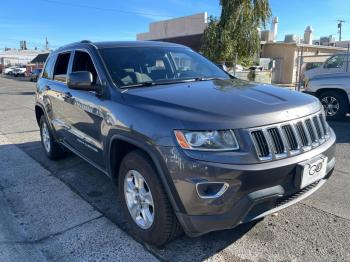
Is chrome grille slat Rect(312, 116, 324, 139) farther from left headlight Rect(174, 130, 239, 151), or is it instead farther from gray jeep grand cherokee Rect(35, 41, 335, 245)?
left headlight Rect(174, 130, 239, 151)

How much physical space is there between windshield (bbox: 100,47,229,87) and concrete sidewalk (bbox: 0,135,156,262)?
1.52 meters

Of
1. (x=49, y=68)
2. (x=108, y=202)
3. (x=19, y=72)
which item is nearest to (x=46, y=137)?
(x=49, y=68)

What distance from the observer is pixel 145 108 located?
2.87 metres

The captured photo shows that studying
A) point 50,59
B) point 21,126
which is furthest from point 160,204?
point 21,126

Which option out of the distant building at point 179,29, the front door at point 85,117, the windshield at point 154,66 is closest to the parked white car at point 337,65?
the windshield at point 154,66

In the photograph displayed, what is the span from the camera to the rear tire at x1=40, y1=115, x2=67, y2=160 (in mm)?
5562

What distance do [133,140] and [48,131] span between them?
126 inches

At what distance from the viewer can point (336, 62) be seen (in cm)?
1009

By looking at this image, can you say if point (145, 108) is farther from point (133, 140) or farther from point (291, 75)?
point (291, 75)

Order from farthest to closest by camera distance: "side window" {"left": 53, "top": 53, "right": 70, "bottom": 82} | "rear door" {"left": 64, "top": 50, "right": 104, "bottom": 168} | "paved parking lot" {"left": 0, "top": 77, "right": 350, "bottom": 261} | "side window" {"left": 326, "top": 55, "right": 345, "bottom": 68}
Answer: "side window" {"left": 326, "top": 55, "right": 345, "bottom": 68} → "side window" {"left": 53, "top": 53, "right": 70, "bottom": 82} → "rear door" {"left": 64, "top": 50, "right": 104, "bottom": 168} → "paved parking lot" {"left": 0, "top": 77, "right": 350, "bottom": 261}

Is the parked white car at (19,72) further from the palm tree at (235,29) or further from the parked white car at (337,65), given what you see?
the parked white car at (337,65)

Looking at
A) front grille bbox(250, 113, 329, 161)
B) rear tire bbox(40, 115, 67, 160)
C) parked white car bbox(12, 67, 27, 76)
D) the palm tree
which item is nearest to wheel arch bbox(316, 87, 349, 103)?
front grille bbox(250, 113, 329, 161)

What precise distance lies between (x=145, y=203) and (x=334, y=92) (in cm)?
711

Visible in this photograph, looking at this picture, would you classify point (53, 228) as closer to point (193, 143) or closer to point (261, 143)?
point (193, 143)
